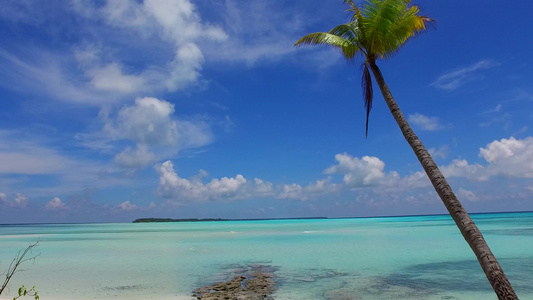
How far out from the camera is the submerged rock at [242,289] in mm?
10430

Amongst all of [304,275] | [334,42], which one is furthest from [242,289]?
[334,42]

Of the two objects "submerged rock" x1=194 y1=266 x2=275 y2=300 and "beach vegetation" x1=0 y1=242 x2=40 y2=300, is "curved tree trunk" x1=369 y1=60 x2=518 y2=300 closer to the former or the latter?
"beach vegetation" x1=0 y1=242 x2=40 y2=300

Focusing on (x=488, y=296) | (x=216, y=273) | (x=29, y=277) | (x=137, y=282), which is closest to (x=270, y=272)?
(x=216, y=273)

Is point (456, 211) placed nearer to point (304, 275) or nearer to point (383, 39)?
point (383, 39)

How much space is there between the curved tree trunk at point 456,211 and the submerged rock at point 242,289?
6.35 meters

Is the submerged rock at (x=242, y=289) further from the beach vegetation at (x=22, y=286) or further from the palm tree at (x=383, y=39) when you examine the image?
the palm tree at (x=383, y=39)

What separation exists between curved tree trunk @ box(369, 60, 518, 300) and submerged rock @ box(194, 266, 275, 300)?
6.35 metres

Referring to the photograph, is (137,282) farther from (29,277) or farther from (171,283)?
(29,277)

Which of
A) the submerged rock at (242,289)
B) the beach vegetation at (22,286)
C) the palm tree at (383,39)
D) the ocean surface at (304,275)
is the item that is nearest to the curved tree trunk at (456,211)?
the palm tree at (383,39)

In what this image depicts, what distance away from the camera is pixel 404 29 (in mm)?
7371

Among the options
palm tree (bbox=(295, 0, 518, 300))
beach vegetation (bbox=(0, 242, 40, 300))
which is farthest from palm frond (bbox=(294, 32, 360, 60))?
beach vegetation (bbox=(0, 242, 40, 300))

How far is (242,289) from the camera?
1141cm

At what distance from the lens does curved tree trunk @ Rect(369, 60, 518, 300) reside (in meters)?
4.65

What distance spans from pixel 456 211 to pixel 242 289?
306 inches
